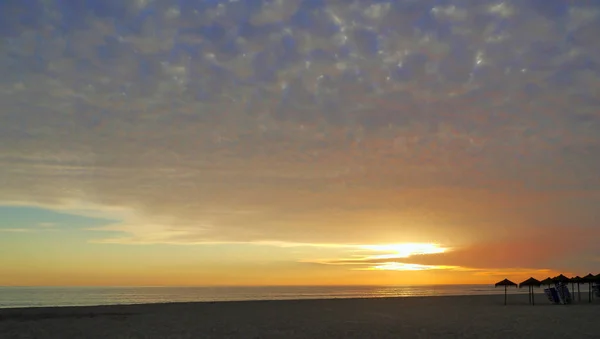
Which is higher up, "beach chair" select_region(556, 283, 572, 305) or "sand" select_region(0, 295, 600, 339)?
"beach chair" select_region(556, 283, 572, 305)

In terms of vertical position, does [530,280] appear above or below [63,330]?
above

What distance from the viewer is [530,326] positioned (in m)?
25.1

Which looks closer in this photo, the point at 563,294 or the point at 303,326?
the point at 303,326

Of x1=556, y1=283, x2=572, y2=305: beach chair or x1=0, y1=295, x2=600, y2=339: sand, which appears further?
x1=556, y1=283, x2=572, y2=305: beach chair

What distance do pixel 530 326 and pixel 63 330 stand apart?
23.9 m

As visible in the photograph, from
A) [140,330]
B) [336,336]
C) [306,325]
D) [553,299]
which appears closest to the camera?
[336,336]

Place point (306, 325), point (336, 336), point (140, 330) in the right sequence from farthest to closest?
point (306, 325) < point (140, 330) < point (336, 336)

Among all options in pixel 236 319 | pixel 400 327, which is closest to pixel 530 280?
pixel 400 327

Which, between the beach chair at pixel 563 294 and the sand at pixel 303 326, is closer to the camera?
the sand at pixel 303 326

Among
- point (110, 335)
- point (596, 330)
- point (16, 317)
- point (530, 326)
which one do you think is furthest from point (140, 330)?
point (596, 330)

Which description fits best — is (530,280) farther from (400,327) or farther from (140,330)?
(140,330)

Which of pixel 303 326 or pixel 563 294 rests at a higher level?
pixel 563 294

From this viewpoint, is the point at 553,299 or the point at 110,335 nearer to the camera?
the point at 110,335

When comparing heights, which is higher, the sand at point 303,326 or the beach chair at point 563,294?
the beach chair at point 563,294
